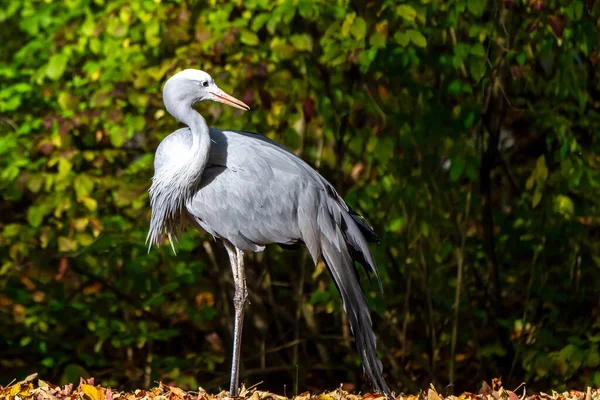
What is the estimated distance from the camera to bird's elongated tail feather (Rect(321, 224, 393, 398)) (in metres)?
4.75

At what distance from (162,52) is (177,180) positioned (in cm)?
240

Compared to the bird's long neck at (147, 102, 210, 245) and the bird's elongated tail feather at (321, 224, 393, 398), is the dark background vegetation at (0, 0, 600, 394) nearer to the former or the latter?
the bird's long neck at (147, 102, 210, 245)

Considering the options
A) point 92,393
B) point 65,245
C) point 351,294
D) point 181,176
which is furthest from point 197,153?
point 65,245

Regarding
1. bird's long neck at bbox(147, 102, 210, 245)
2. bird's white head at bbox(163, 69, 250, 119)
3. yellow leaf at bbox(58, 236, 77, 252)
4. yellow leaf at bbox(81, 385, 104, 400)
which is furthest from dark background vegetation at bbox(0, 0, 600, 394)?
yellow leaf at bbox(81, 385, 104, 400)

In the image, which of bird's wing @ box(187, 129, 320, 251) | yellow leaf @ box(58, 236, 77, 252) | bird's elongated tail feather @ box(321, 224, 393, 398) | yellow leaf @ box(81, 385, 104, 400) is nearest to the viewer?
yellow leaf @ box(81, 385, 104, 400)

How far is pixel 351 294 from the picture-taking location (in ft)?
15.9

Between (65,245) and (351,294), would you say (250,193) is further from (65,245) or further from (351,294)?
(65,245)

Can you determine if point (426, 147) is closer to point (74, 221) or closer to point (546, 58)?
point (546, 58)

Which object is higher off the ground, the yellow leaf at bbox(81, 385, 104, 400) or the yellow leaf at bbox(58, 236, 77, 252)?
the yellow leaf at bbox(58, 236, 77, 252)

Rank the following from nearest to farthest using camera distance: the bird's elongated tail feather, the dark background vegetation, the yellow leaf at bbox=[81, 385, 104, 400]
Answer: the yellow leaf at bbox=[81, 385, 104, 400] < the bird's elongated tail feather < the dark background vegetation

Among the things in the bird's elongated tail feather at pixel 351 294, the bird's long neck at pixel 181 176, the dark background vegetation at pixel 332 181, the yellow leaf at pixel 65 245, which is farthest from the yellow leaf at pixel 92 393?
the yellow leaf at pixel 65 245

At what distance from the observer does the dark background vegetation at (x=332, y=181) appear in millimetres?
6332

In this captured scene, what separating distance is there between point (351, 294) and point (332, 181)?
7.67ft

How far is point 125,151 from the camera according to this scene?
7.08 meters
